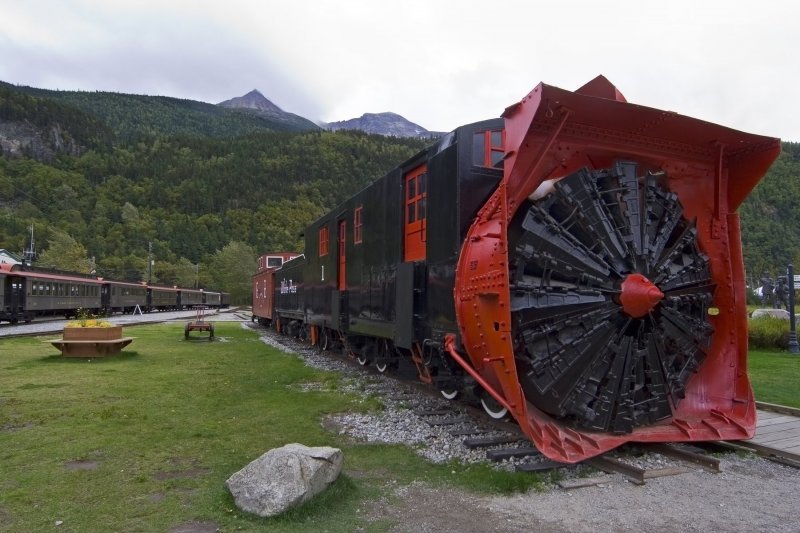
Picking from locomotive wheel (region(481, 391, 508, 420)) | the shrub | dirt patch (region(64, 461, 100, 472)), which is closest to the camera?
dirt patch (region(64, 461, 100, 472))

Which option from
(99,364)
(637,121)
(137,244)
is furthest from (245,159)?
(637,121)

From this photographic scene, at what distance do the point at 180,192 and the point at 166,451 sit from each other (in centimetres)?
14663

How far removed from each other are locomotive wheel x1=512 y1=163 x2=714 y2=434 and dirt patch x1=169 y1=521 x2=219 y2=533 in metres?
3.02

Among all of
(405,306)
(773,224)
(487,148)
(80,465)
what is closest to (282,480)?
(80,465)

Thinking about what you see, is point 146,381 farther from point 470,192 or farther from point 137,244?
point 137,244

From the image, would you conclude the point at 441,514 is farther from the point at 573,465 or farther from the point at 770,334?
the point at 770,334

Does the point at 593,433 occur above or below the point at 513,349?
below

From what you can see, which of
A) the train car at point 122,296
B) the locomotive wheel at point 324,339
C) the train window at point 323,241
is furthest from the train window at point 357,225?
the train car at point 122,296

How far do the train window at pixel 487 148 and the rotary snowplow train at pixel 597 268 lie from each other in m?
0.02

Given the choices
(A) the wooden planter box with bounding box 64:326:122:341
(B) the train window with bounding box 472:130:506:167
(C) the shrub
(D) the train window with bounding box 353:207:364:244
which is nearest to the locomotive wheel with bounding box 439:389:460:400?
(B) the train window with bounding box 472:130:506:167

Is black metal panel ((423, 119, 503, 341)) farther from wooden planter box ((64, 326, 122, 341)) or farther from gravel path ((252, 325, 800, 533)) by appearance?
wooden planter box ((64, 326, 122, 341))

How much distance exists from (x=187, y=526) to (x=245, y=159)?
508 feet

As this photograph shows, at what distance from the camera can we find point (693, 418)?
19.7 feet

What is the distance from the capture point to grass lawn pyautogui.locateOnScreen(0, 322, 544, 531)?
4.20 metres
